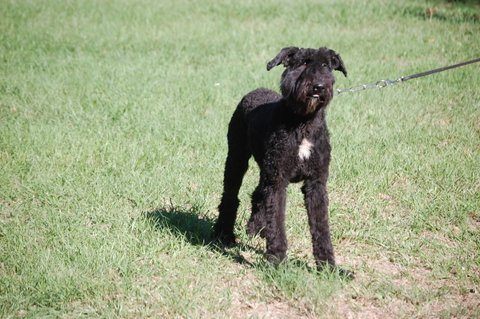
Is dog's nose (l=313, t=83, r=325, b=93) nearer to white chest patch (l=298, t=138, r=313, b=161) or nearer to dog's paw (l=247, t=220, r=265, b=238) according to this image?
white chest patch (l=298, t=138, r=313, b=161)

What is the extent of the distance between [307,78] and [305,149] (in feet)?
2.18

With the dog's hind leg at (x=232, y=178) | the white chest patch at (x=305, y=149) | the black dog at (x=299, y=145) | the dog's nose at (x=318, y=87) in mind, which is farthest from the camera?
the dog's hind leg at (x=232, y=178)

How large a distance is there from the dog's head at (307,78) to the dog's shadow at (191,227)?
72.7 inches

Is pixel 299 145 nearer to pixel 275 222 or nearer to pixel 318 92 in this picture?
pixel 318 92

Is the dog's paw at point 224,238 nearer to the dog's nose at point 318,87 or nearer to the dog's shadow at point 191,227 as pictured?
the dog's shadow at point 191,227

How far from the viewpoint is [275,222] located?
4824mm

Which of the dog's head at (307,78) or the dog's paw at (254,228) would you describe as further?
the dog's paw at (254,228)

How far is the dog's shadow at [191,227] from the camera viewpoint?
557cm

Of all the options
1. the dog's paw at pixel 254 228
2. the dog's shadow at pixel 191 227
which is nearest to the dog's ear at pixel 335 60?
the dog's paw at pixel 254 228

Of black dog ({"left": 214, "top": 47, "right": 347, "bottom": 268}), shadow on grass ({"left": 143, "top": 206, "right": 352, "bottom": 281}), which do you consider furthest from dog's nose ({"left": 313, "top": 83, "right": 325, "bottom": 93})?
shadow on grass ({"left": 143, "top": 206, "right": 352, "bottom": 281})

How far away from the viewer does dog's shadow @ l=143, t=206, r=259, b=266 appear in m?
5.57

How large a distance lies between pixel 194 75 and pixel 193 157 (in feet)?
14.4

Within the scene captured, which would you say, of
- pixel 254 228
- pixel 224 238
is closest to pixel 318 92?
pixel 254 228

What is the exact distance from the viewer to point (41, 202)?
6.48 metres
